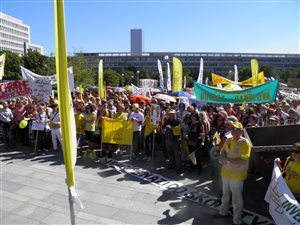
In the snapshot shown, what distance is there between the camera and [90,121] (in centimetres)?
1020

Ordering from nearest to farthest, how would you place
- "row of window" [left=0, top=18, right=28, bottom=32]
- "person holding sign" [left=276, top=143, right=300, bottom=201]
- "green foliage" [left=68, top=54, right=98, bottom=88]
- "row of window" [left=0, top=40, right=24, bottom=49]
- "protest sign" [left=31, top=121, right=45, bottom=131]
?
"person holding sign" [left=276, top=143, right=300, bottom=201] < "protest sign" [left=31, top=121, right=45, bottom=131] < "green foliage" [left=68, top=54, right=98, bottom=88] < "row of window" [left=0, top=40, right=24, bottom=49] < "row of window" [left=0, top=18, right=28, bottom=32]

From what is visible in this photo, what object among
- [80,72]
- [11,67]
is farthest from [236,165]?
[11,67]

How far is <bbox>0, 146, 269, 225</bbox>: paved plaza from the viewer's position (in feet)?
19.2

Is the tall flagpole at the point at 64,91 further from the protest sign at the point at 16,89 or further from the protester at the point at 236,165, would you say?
the protest sign at the point at 16,89

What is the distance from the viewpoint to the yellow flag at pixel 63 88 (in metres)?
2.94

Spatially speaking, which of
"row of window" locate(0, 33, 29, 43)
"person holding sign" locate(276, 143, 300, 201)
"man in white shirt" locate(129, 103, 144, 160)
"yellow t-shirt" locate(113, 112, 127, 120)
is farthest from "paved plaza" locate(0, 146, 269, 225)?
"row of window" locate(0, 33, 29, 43)

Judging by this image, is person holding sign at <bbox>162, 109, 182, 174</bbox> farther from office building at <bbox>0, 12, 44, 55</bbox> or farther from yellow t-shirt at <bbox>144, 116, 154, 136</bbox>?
office building at <bbox>0, 12, 44, 55</bbox>

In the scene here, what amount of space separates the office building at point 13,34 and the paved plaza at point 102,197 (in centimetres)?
12344

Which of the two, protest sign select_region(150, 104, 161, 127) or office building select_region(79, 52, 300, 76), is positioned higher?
office building select_region(79, 52, 300, 76)

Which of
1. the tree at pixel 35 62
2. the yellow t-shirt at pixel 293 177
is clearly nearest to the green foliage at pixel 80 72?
the tree at pixel 35 62

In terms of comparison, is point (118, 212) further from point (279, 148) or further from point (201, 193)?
point (279, 148)

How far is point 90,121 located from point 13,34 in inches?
5576

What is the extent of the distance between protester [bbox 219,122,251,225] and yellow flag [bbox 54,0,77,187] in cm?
317

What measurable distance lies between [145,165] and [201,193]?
2.61 meters
